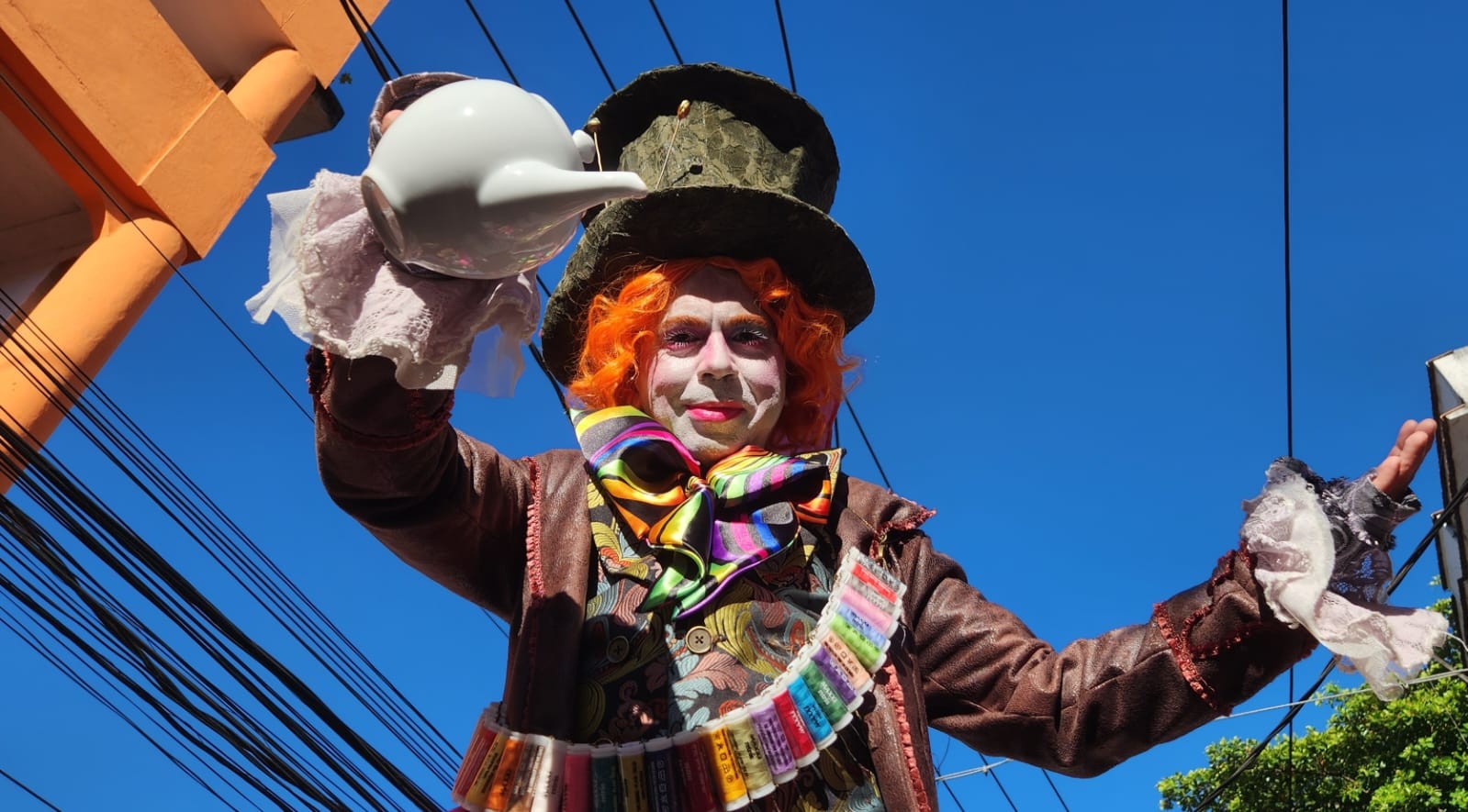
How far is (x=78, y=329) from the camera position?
4.61 metres

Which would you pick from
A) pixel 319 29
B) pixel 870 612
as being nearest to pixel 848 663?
pixel 870 612

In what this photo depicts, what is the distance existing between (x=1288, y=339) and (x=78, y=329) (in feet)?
13.5

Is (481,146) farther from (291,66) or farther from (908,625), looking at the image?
(291,66)

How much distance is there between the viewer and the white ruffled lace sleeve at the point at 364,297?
1.81 metres

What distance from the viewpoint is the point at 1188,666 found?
2334 mm

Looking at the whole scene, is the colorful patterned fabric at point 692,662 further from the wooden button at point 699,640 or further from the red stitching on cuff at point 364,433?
the red stitching on cuff at point 364,433

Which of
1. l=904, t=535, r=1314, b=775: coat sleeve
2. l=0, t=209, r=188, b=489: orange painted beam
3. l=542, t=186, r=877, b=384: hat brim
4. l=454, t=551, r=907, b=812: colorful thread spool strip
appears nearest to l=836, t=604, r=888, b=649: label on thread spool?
l=454, t=551, r=907, b=812: colorful thread spool strip

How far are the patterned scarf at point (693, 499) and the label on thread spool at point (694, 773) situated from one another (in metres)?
0.24

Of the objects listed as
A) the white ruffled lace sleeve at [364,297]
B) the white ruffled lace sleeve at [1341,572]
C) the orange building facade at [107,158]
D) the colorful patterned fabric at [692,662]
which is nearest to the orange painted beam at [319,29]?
the orange building facade at [107,158]

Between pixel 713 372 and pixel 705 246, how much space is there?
0.34 metres

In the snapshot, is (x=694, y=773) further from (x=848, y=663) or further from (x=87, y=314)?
(x=87, y=314)

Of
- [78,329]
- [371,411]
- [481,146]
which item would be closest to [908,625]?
[371,411]

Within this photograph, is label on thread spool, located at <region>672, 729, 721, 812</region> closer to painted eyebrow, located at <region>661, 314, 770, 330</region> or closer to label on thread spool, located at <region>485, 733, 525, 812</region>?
label on thread spool, located at <region>485, 733, 525, 812</region>

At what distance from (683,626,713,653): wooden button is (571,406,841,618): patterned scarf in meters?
0.05
